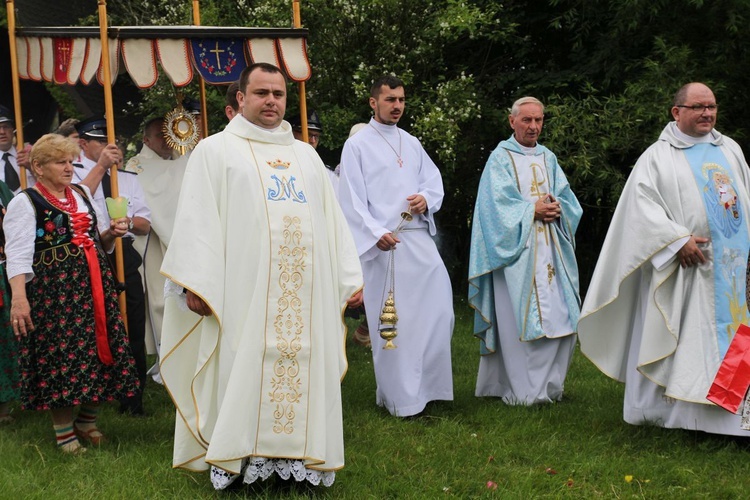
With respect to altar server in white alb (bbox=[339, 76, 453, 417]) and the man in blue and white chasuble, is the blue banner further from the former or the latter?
the man in blue and white chasuble

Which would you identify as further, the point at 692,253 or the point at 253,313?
the point at 692,253

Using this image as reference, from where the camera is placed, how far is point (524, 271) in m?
7.50

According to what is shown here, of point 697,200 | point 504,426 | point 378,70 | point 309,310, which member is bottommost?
point 504,426

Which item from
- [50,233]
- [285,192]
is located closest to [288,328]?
[285,192]

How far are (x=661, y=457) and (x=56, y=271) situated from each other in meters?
3.65

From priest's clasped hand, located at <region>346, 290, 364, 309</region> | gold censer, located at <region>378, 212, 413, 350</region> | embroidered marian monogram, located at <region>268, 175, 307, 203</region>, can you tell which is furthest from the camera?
gold censer, located at <region>378, 212, 413, 350</region>

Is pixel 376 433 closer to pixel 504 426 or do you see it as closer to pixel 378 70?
pixel 504 426

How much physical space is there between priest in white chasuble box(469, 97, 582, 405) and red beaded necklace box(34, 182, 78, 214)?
2.90 meters

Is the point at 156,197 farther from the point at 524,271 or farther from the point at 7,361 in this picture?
the point at 524,271

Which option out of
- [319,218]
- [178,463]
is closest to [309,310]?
[319,218]

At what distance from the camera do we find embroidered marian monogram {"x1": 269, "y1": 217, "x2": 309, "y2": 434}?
202 inches

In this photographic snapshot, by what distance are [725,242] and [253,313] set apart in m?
3.06

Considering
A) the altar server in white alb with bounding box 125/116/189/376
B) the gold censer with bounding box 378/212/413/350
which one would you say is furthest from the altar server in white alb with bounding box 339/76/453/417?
the altar server in white alb with bounding box 125/116/189/376

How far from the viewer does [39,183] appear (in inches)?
238
